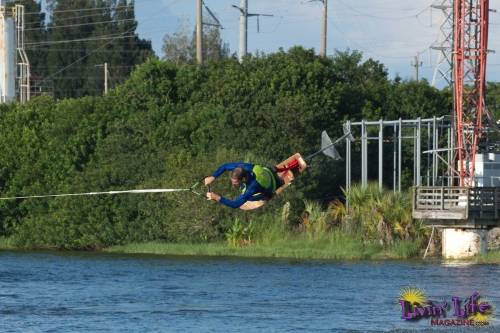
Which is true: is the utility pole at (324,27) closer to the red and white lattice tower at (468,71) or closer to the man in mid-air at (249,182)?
the red and white lattice tower at (468,71)

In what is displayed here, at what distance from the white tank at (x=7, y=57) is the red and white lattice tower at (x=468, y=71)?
1255 inches

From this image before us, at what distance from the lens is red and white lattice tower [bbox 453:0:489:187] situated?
51.4m

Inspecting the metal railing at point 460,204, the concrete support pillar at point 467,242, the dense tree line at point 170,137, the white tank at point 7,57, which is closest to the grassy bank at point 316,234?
the dense tree line at point 170,137

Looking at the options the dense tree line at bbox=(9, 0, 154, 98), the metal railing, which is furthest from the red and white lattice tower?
the dense tree line at bbox=(9, 0, 154, 98)

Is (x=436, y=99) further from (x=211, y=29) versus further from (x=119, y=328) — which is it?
(x=211, y=29)

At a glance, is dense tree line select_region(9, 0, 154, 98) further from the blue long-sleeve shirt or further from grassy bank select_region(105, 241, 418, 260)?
the blue long-sleeve shirt

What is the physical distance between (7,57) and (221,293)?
128 feet

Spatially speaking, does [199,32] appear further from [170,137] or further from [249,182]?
[249,182]

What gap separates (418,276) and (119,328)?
42.5 feet

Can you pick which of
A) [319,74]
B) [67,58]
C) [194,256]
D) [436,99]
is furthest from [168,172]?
[67,58]

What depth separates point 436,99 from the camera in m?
66.4

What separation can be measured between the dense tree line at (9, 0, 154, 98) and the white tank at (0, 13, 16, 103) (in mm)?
40509

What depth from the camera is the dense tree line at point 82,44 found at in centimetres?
12050

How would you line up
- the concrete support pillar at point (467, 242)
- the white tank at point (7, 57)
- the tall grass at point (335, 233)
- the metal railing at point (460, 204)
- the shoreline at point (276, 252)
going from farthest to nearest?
the white tank at point (7, 57)
the tall grass at point (335, 233)
the shoreline at point (276, 252)
the concrete support pillar at point (467, 242)
the metal railing at point (460, 204)
